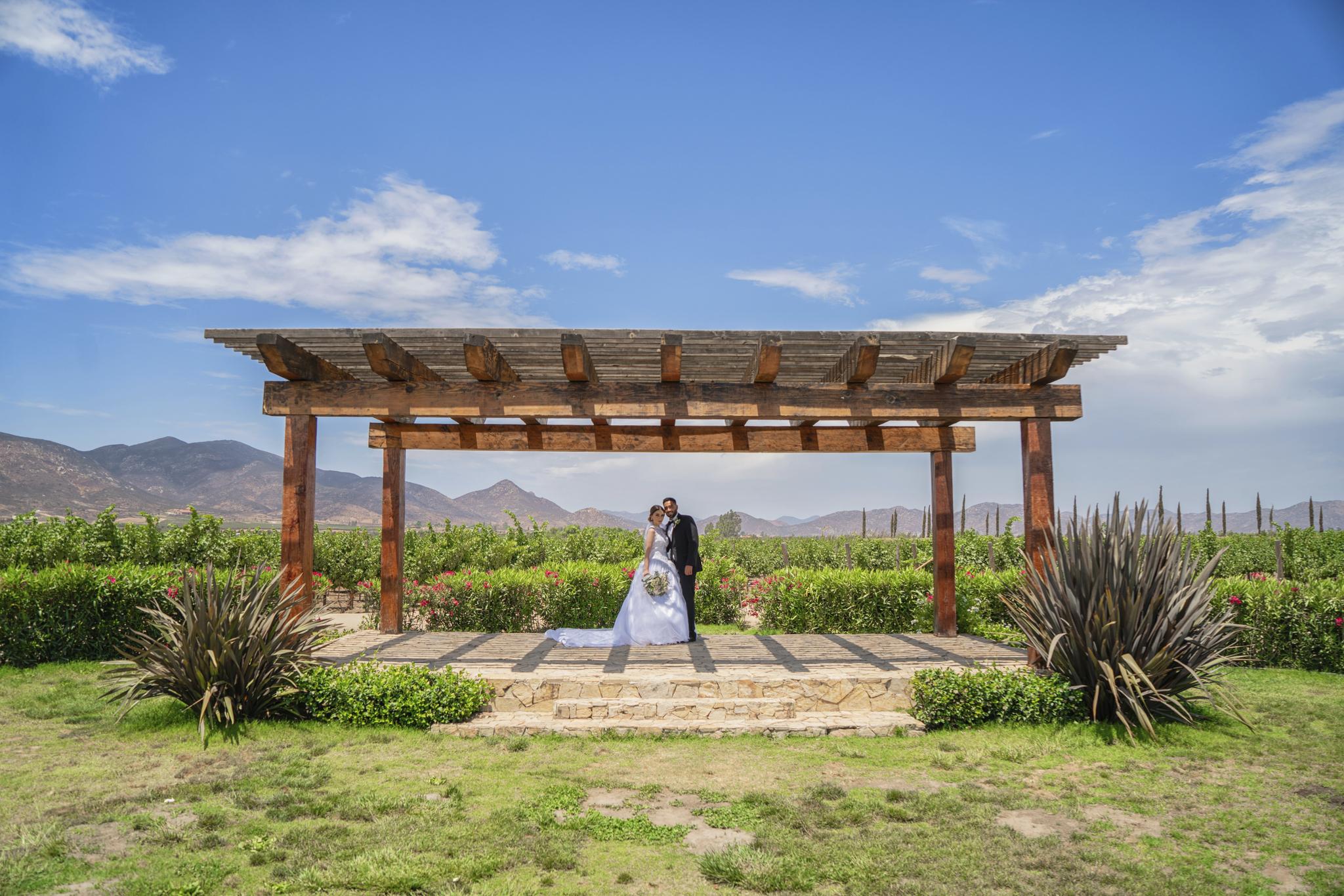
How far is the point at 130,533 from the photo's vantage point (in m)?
13.5

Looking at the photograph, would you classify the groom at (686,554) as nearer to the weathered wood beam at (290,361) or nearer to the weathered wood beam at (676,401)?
the weathered wood beam at (676,401)

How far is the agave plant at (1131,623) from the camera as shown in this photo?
6.77 meters

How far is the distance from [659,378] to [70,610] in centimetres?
763

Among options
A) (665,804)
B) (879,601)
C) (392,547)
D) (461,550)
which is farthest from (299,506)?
(461,550)

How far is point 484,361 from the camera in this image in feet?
25.3

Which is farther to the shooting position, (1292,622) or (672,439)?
(672,439)

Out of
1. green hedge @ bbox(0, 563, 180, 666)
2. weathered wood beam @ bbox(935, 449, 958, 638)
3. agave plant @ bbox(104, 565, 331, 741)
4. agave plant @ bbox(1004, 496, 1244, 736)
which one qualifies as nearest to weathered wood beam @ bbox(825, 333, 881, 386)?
agave plant @ bbox(1004, 496, 1244, 736)

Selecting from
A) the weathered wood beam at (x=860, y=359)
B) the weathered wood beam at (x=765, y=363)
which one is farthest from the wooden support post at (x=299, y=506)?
the weathered wood beam at (x=860, y=359)

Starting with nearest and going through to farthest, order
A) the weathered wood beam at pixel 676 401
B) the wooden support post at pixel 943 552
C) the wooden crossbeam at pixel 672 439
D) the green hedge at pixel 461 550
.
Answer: the weathered wood beam at pixel 676 401 < the wooden support post at pixel 943 552 < the wooden crossbeam at pixel 672 439 < the green hedge at pixel 461 550

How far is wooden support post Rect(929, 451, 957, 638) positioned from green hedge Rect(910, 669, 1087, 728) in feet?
12.3

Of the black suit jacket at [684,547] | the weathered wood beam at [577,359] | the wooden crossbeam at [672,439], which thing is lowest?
the black suit jacket at [684,547]

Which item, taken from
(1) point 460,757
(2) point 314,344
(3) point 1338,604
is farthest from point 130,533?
(3) point 1338,604

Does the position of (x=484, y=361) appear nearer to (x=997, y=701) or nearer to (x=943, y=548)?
(x=997, y=701)

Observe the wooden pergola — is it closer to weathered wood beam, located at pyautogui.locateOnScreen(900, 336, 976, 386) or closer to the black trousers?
weathered wood beam, located at pyautogui.locateOnScreen(900, 336, 976, 386)
